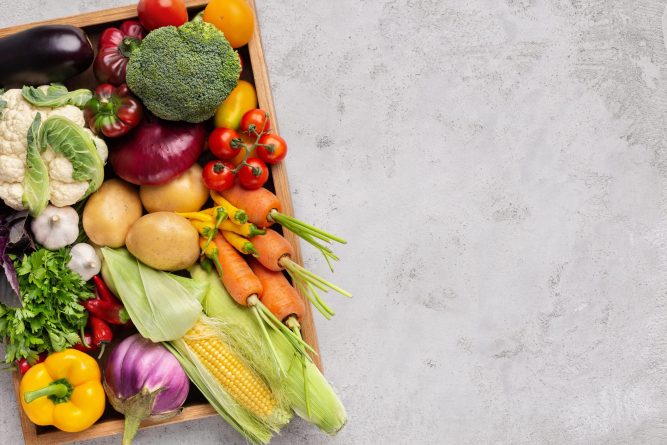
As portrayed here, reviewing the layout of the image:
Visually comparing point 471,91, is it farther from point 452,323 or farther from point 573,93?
point 452,323

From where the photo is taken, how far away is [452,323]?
1.89 meters

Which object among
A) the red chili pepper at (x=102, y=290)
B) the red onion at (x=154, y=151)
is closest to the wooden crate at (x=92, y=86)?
the red onion at (x=154, y=151)

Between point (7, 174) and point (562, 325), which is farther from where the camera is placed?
point (562, 325)

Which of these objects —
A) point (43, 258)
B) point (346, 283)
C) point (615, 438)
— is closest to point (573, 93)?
point (346, 283)

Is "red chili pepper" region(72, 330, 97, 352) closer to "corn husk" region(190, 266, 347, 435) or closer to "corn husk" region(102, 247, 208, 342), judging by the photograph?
"corn husk" region(102, 247, 208, 342)

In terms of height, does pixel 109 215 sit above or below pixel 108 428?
above

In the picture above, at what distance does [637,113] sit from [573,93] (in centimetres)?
19

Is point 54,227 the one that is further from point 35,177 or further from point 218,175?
point 218,175

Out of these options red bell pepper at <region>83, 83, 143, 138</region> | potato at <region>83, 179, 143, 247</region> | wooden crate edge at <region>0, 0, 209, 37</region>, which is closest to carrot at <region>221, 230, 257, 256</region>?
potato at <region>83, 179, 143, 247</region>

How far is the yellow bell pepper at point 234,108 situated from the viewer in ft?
5.52

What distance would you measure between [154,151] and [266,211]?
0.98 ft

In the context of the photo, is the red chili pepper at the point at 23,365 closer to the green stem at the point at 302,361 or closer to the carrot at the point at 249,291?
the carrot at the point at 249,291

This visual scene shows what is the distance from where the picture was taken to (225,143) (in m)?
1.64

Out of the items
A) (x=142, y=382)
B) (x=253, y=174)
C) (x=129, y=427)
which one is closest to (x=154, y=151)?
(x=253, y=174)
